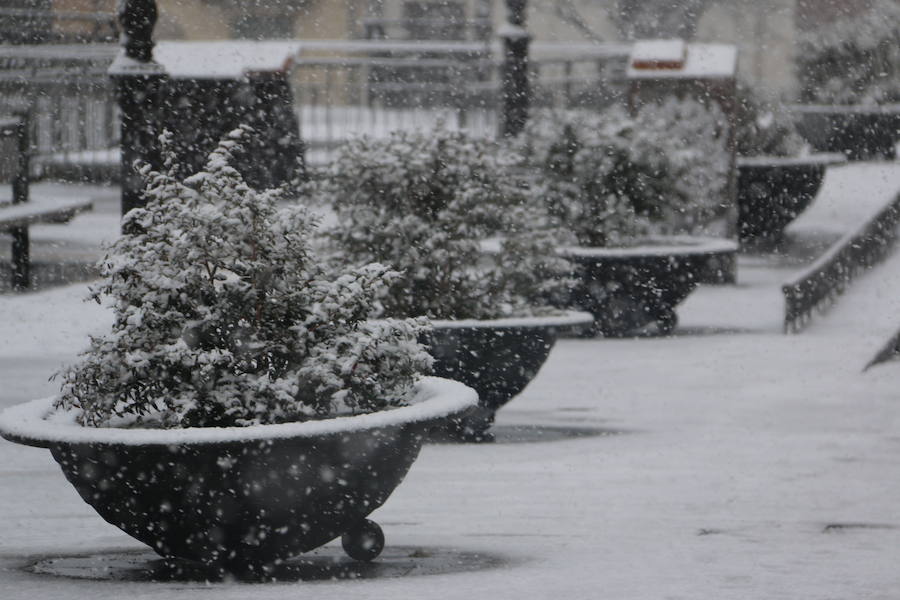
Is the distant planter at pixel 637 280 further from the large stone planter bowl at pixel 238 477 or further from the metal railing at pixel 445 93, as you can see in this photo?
the metal railing at pixel 445 93

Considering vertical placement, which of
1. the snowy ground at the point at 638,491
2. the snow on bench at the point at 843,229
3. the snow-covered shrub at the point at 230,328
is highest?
the snow-covered shrub at the point at 230,328

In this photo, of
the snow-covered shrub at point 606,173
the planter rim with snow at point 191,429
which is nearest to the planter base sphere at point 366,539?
the planter rim with snow at point 191,429

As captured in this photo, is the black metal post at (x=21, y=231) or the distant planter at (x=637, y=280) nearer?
the distant planter at (x=637, y=280)

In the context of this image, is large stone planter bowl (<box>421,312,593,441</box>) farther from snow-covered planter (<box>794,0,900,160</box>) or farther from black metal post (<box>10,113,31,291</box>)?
snow-covered planter (<box>794,0,900,160</box>)

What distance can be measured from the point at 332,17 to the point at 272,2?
1.43 metres

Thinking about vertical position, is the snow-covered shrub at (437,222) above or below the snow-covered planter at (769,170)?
above

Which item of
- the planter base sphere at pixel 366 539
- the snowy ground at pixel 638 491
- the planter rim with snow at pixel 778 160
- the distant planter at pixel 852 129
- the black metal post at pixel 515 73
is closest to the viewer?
the snowy ground at pixel 638 491

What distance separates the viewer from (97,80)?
2153cm

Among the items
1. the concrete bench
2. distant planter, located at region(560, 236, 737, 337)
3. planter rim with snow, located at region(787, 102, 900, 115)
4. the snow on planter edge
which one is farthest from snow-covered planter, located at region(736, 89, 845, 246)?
the snow on planter edge

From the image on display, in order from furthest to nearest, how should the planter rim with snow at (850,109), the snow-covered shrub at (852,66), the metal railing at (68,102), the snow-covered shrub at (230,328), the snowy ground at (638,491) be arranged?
the snow-covered shrub at (852,66) < the planter rim with snow at (850,109) < the metal railing at (68,102) < the snow-covered shrub at (230,328) < the snowy ground at (638,491)

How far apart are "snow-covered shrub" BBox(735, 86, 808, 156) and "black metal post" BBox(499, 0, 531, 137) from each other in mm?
3709

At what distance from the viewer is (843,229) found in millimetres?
19922

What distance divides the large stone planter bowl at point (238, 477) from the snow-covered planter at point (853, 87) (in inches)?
809

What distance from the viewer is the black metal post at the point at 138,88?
9.87 metres
